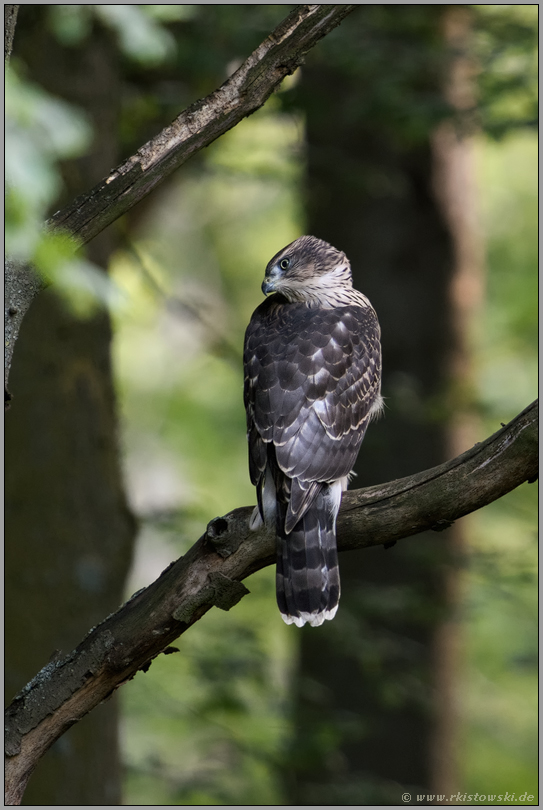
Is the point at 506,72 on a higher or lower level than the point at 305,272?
higher

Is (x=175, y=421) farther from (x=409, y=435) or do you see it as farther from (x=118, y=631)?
(x=118, y=631)

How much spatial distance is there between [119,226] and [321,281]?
153 cm

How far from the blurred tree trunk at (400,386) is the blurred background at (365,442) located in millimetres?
20

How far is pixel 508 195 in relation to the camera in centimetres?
1378

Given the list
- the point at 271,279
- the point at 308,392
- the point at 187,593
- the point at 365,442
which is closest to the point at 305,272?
the point at 271,279

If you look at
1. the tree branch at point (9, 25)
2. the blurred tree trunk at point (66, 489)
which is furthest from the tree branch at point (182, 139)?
the blurred tree trunk at point (66, 489)

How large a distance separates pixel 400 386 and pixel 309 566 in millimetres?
3389

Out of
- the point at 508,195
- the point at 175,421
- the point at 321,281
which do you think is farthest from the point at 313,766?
the point at 508,195

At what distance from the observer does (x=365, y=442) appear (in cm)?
648

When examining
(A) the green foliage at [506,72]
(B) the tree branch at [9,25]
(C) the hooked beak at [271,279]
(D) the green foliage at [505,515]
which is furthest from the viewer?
(D) the green foliage at [505,515]

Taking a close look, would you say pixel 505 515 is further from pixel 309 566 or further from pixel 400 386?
pixel 309 566

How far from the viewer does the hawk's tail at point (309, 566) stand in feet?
11.0

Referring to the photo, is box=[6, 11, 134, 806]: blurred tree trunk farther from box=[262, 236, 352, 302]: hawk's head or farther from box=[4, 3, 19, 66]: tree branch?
box=[4, 3, 19, 66]: tree branch

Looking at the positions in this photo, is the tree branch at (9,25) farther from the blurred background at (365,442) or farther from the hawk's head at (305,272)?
the hawk's head at (305,272)
